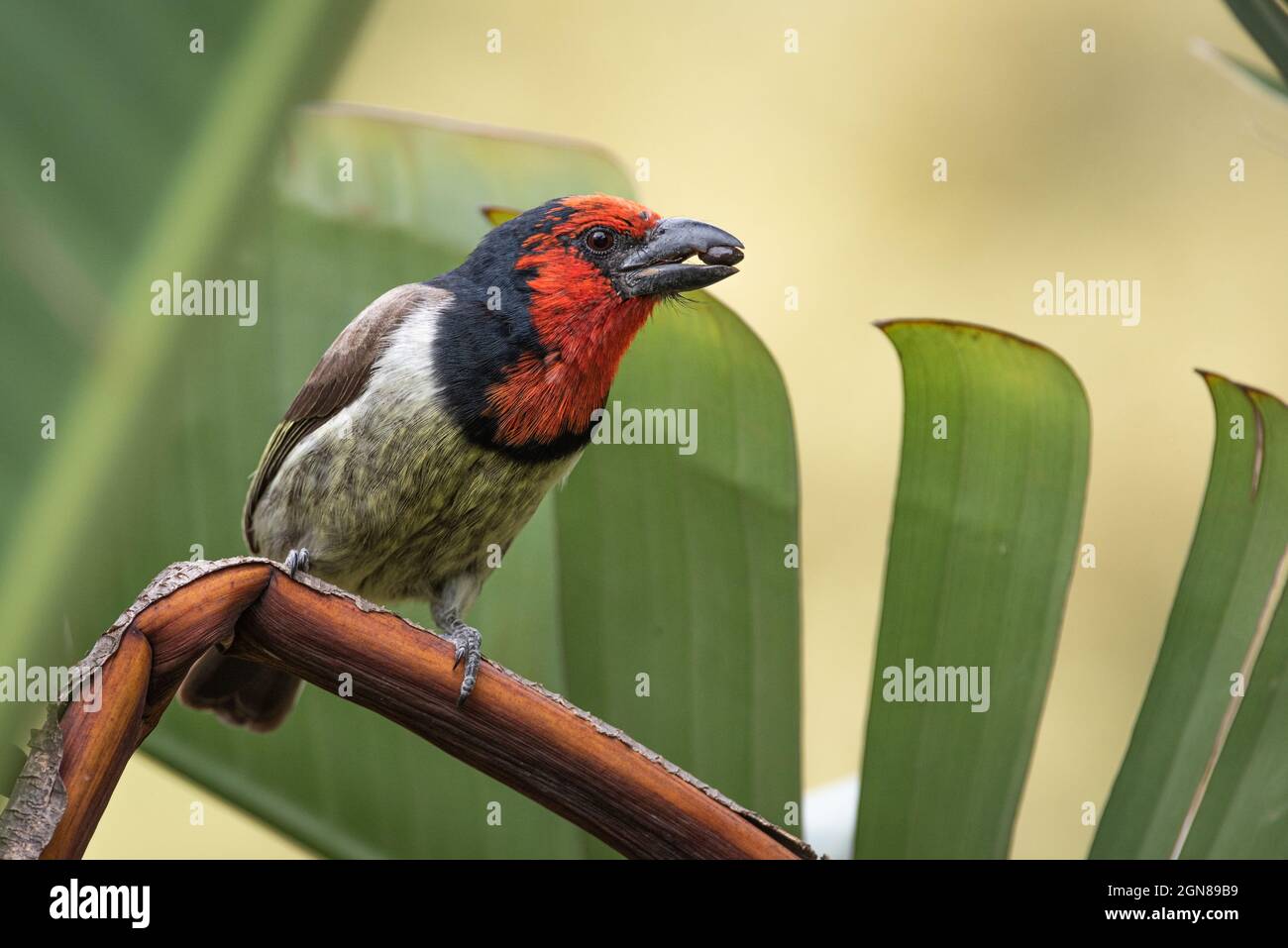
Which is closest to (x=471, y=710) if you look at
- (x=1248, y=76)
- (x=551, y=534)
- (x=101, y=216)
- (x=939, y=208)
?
(x=101, y=216)

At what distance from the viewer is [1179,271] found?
15.8 feet

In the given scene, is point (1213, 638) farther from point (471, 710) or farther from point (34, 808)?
point (34, 808)

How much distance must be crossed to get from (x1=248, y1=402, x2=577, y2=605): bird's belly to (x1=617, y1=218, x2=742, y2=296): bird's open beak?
35 cm

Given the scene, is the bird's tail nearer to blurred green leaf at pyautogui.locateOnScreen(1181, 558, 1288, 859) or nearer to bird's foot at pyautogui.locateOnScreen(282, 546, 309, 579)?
bird's foot at pyautogui.locateOnScreen(282, 546, 309, 579)

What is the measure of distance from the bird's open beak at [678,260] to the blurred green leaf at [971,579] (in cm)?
54

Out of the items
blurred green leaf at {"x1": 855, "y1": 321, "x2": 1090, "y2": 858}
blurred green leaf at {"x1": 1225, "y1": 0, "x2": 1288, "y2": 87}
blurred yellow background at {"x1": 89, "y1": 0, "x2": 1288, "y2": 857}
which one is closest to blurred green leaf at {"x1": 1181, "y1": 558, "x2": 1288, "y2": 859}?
blurred green leaf at {"x1": 855, "y1": 321, "x2": 1090, "y2": 858}

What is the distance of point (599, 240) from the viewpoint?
2320 millimetres

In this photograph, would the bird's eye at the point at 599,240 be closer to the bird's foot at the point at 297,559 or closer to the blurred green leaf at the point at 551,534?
the blurred green leaf at the point at 551,534

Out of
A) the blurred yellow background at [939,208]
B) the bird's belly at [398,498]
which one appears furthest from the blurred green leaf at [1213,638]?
the blurred yellow background at [939,208]

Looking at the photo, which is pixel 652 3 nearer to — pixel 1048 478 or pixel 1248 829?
pixel 1048 478

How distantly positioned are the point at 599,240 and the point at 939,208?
10.5 ft

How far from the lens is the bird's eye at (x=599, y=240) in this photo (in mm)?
2314

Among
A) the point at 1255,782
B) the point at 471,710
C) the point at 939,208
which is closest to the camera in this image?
the point at 471,710
